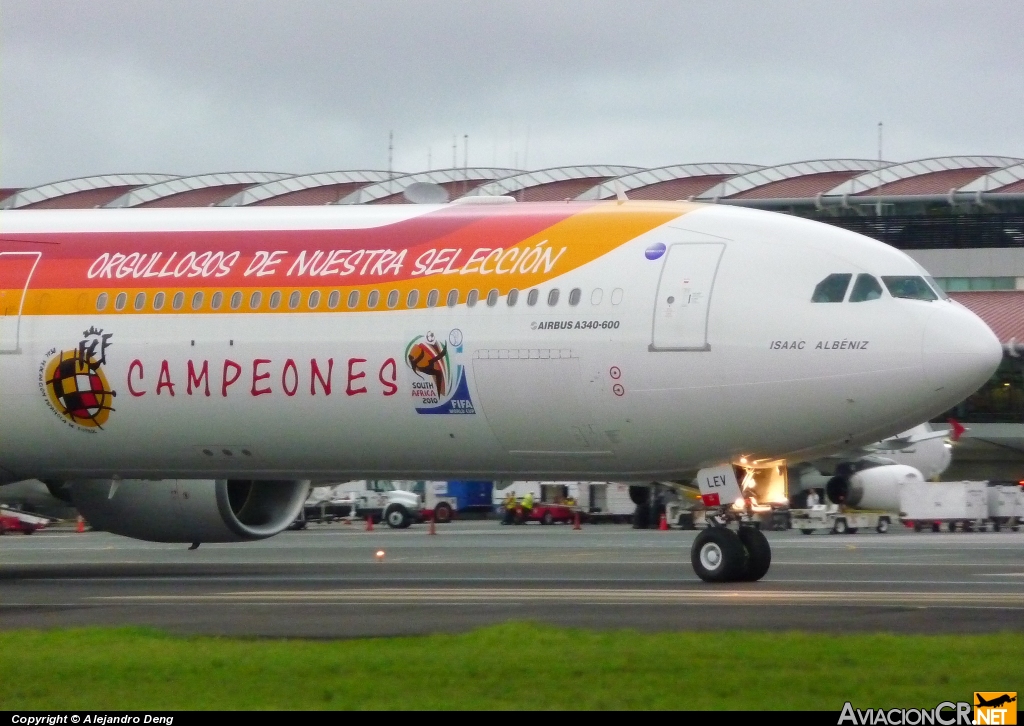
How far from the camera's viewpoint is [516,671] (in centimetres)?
950

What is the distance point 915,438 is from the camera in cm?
4438

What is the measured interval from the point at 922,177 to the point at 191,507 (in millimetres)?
51856

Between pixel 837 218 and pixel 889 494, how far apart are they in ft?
82.0

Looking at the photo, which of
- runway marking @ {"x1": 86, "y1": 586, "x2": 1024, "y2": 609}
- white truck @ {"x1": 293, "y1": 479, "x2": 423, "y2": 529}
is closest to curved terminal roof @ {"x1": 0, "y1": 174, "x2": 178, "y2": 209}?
white truck @ {"x1": 293, "y1": 479, "x2": 423, "y2": 529}

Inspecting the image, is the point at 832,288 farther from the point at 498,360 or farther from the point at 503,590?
the point at 503,590

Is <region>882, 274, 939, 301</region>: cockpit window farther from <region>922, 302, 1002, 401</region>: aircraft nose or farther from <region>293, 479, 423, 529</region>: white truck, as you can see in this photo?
<region>293, 479, 423, 529</region>: white truck

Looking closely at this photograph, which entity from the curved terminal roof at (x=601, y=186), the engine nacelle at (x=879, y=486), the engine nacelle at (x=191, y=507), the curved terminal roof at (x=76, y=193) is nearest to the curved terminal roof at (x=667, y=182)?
the curved terminal roof at (x=601, y=186)

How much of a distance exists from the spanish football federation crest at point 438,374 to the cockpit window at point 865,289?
4.62m

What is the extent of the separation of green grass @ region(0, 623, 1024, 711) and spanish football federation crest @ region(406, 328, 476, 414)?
7.21m

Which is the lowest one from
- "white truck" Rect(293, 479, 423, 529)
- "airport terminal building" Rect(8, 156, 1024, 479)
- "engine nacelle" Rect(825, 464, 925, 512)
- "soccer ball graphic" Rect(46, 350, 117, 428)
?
"white truck" Rect(293, 479, 423, 529)

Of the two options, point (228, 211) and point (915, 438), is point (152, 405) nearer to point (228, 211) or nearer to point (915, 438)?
point (228, 211)

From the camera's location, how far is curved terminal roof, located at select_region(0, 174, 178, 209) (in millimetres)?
63750

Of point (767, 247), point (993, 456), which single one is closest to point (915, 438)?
point (993, 456)

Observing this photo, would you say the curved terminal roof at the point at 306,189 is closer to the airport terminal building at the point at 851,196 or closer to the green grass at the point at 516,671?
the airport terminal building at the point at 851,196
